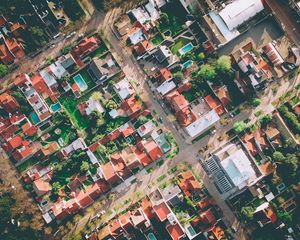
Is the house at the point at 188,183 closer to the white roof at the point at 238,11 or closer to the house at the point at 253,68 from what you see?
the house at the point at 253,68

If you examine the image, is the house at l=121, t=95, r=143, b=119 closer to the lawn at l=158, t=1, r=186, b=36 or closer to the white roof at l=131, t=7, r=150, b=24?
the lawn at l=158, t=1, r=186, b=36

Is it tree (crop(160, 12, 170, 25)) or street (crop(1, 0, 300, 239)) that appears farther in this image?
tree (crop(160, 12, 170, 25))

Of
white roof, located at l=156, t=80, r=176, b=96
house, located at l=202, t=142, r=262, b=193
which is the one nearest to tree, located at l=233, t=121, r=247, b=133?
house, located at l=202, t=142, r=262, b=193

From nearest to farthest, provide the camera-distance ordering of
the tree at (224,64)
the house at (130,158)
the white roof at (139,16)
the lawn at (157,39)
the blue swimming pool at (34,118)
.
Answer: the tree at (224,64), the house at (130,158), the white roof at (139,16), the lawn at (157,39), the blue swimming pool at (34,118)

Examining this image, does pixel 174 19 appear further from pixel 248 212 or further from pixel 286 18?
pixel 248 212

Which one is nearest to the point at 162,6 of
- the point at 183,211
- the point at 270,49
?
the point at 270,49

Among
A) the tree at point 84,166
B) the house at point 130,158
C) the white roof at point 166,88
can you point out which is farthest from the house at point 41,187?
the white roof at point 166,88

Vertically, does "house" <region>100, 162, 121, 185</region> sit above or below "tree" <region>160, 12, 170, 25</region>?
below

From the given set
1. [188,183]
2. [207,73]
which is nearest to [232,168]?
[188,183]
